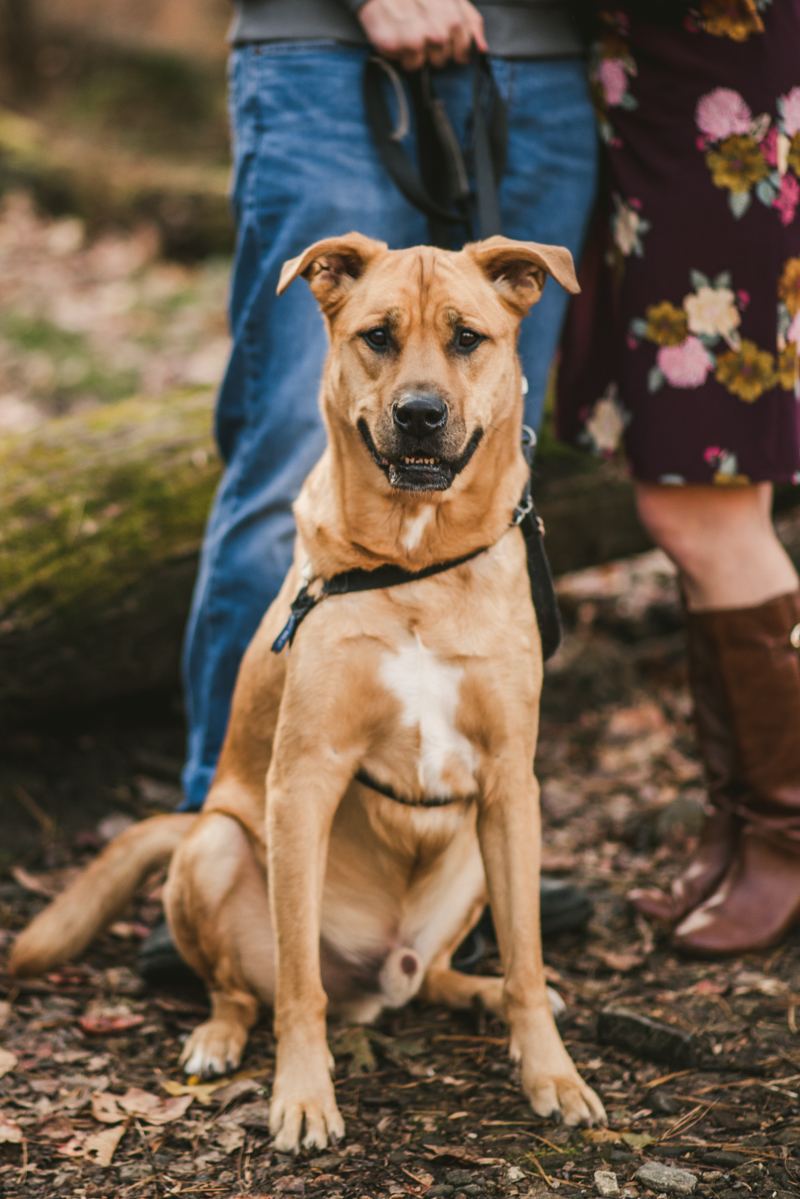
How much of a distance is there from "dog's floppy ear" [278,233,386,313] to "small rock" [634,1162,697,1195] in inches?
77.2

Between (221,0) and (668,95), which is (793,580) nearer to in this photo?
(668,95)

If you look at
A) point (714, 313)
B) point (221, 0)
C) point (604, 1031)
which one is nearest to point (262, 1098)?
point (604, 1031)

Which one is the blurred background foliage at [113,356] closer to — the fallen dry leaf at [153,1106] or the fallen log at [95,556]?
the fallen log at [95,556]

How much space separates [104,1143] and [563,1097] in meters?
0.96

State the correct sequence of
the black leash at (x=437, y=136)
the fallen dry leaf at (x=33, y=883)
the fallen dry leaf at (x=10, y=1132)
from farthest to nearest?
the fallen dry leaf at (x=33, y=883) < the black leash at (x=437, y=136) < the fallen dry leaf at (x=10, y=1132)

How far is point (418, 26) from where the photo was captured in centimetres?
257

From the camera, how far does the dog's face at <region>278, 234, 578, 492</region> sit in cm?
227

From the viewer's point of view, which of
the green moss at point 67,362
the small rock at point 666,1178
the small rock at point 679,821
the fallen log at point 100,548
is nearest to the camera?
the small rock at point 666,1178

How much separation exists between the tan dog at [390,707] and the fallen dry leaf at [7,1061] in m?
0.40

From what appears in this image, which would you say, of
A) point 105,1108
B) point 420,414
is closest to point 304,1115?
point 105,1108

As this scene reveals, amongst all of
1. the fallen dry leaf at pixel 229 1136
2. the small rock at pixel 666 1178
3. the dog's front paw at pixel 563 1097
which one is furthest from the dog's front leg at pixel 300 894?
the small rock at pixel 666 1178

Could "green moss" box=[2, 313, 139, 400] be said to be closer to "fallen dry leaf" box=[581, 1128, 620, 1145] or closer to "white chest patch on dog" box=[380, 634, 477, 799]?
"white chest patch on dog" box=[380, 634, 477, 799]

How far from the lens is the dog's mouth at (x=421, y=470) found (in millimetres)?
2266

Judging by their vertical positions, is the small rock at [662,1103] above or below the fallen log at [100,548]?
below
